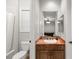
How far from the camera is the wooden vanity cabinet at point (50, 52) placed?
12.1 ft

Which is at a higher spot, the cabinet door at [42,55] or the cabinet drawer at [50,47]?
the cabinet drawer at [50,47]

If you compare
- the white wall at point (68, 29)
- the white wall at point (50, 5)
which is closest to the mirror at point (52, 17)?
the white wall at point (50, 5)

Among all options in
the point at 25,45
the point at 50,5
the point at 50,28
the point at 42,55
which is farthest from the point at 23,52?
the point at 50,5

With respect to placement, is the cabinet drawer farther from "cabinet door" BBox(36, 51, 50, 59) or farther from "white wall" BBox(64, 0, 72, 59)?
"white wall" BBox(64, 0, 72, 59)

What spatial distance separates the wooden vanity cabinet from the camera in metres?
3.68

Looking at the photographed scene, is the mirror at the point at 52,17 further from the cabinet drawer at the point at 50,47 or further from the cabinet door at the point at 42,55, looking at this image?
the cabinet door at the point at 42,55

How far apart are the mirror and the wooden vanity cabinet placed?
2.28 feet

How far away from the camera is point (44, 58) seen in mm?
3691

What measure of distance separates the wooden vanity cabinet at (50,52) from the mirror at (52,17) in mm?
694

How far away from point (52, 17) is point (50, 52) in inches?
54.1

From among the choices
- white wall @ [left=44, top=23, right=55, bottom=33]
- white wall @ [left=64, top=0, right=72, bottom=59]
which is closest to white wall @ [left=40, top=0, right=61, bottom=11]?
white wall @ [left=44, top=23, right=55, bottom=33]

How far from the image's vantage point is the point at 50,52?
3711 mm

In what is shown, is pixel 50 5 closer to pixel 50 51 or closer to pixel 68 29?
pixel 68 29
